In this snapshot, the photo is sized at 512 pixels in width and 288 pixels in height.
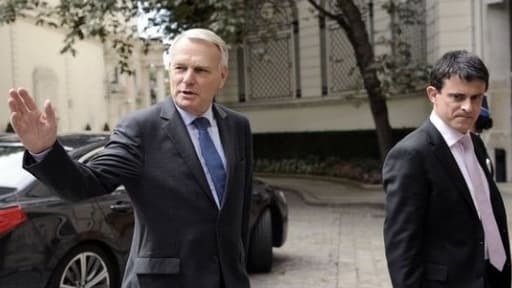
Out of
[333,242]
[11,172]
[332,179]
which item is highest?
[11,172]

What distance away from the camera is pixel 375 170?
1623 centimetres

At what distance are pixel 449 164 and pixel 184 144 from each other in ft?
3.60

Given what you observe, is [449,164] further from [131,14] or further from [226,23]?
[131,14]

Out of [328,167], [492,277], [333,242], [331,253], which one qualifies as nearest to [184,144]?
[492,277]

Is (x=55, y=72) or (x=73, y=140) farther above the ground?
(x=55, y=72)

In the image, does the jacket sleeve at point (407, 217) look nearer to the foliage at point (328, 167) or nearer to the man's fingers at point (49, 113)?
the man's fingers at point (49, 113)

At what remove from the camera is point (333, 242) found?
29.2 ft

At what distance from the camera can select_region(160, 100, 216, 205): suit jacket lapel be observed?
2.51 meters

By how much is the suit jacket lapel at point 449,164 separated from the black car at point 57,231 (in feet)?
9.95

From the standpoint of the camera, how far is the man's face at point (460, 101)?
9.25 ft

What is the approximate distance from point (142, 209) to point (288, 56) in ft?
61.8

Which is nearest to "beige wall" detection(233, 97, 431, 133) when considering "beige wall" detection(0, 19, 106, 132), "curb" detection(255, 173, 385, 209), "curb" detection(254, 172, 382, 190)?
"curb" detection(254, 172, 382, 190)

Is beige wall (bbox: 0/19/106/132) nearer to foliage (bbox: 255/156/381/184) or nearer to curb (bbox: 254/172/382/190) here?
foliage (bbox: 255/156/381/184)

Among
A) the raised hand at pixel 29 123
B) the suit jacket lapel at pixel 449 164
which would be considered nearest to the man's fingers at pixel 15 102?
the raised hand at pixel 29 123
